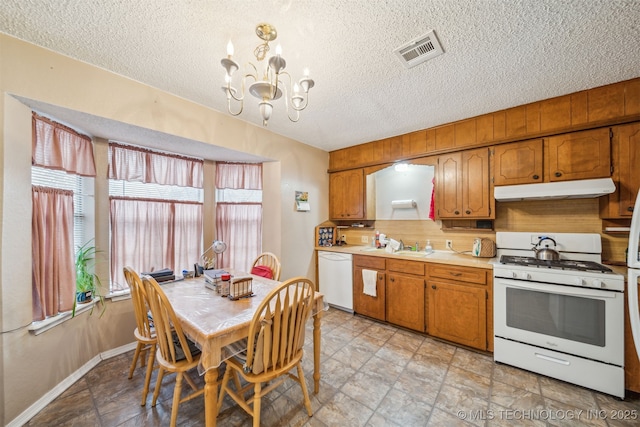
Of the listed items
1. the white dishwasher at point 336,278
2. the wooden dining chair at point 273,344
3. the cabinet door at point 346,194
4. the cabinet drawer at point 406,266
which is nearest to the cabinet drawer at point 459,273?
the cabinet drawer at point 406,266

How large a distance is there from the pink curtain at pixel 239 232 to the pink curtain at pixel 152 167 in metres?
0.54

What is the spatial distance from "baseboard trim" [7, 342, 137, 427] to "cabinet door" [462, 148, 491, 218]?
4.00m

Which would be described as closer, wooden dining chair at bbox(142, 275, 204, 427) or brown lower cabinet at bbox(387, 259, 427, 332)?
wooden dining chair at bbox(142, 275, 204, 427)

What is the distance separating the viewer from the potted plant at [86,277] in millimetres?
2139

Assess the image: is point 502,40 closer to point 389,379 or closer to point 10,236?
point 389,379

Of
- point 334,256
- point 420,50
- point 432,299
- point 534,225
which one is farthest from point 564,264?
point 334,256

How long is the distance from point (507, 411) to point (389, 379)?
0.82 m

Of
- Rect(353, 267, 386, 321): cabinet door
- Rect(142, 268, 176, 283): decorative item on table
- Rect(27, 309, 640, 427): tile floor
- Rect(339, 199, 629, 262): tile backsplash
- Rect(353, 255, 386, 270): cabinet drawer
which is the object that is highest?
Rect(339, 199, 629, 262): tile backsplash

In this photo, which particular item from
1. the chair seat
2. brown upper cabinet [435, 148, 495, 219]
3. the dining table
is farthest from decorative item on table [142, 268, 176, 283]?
brown upper cabinet [435, 148, 495, 219]

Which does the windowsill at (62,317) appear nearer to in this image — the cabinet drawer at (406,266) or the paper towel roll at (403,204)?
the cabinet drawer at (406,266)

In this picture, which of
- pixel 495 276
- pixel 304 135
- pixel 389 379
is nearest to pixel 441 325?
pixel 495 276

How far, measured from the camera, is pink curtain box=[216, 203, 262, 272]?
3.24m

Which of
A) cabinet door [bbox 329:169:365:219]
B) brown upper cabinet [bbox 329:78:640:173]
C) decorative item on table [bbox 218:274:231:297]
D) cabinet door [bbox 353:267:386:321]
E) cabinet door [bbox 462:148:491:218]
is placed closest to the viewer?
decorative item on table [bbox 218:274:231:297]

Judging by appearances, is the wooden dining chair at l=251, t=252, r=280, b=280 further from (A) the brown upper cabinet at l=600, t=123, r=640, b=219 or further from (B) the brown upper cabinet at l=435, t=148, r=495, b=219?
(A) the brown upper cabinet at l=600, t=123, r=640, b=219
